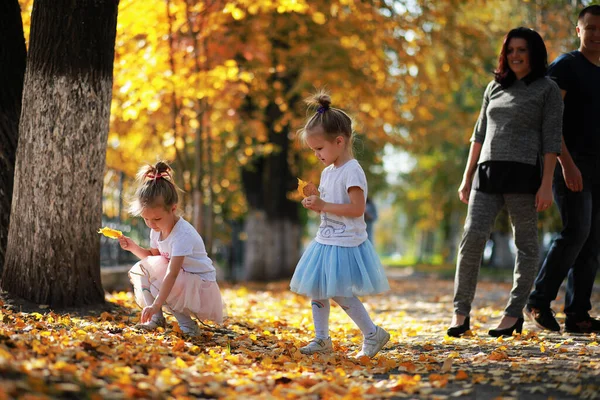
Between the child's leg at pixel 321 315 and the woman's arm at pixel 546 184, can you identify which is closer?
the child's leg at pixel 321 315

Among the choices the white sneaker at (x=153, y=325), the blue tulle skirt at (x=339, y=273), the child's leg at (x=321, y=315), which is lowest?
the white sneaker at (x=153, y=325)

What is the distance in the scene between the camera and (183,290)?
5621mm

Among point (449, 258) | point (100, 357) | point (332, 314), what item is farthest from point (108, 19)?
point (449, 258)

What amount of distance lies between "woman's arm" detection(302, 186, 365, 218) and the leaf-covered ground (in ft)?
3.27

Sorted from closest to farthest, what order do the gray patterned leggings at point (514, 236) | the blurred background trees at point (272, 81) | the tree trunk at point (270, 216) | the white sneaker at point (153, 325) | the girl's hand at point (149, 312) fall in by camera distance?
the girl's hand at point (149, 312), the white sneaker at point (153, 325), the gray patterned leggings at point (514, 236), the blurred background trees at point (272, 81), the tree trunk at point (270, 216)

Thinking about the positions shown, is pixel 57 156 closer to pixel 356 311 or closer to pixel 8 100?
pixel 8 100

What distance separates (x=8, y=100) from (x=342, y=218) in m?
3.81

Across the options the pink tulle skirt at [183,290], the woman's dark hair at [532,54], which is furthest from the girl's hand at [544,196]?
the pink tulle skirt at [183,290]

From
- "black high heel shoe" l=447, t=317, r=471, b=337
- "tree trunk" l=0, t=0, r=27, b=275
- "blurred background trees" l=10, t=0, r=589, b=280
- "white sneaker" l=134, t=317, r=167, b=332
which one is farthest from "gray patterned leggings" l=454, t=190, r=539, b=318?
"tree trunk" l=0, t=0, r=27, b=275

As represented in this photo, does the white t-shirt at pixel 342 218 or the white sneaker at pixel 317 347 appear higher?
the white t-shirt at pixel 342 218

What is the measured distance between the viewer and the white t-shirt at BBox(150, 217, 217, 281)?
5.55 metres

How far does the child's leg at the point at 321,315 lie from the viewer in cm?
548

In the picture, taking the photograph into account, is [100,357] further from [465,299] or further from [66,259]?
[465,299]

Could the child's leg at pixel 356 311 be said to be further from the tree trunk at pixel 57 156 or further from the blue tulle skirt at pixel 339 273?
the tree trunk at pixel 57 156
